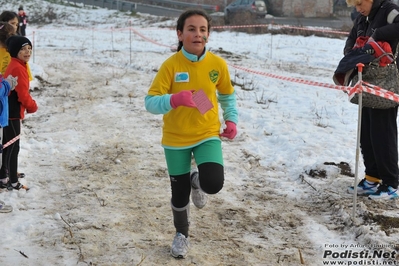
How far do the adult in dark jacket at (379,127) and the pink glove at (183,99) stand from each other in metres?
2.32

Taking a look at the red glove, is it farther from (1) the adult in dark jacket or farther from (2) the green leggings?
(2) the green leggings

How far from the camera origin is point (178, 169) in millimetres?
3965

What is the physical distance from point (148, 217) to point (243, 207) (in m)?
0.99

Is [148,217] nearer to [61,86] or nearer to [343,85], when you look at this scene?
[343,85]

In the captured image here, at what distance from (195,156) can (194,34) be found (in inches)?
37.4

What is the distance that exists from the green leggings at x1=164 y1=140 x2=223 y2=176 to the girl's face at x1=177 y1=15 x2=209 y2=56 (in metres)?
0.73

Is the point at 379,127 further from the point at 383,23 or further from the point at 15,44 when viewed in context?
the point at 15,44

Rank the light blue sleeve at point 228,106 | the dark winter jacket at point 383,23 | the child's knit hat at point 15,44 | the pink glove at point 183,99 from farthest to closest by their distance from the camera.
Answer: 1. the child's knit hat at point 15,44
2. the dark winter jacket at point 383,23
3. the light blue sleeve at point 228,106
4. the pink glove at point 183,99

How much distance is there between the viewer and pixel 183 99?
11.4 ft

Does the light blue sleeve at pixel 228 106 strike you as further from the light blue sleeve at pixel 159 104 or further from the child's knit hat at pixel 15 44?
the child's knit hat at pixel 15 44

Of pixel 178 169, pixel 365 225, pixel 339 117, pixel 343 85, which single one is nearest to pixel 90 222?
pixel 178 169

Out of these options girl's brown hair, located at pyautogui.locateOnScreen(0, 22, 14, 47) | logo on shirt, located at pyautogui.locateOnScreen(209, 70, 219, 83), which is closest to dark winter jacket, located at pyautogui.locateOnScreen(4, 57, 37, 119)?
girl's brown hair, located at pyautogui.locateOnScreen(0, 22, 14, 47)

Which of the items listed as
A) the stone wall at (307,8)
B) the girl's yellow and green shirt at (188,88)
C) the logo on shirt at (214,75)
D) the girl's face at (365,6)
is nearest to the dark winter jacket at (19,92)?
the girl's yellow and green shirt at (188,88)

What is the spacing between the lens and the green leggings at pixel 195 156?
12.8 feet
